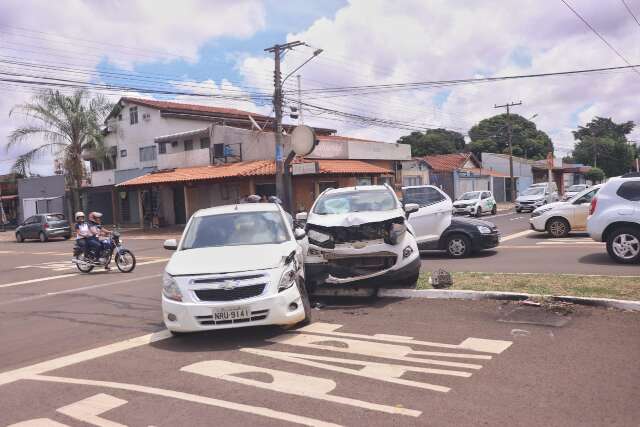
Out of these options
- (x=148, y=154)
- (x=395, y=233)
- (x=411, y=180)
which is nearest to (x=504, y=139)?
(x=411, y=180)

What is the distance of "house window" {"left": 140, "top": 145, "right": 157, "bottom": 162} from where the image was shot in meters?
40.9

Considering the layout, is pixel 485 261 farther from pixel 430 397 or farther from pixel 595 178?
pixel 595 178

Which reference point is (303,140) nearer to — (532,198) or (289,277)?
(289,277)

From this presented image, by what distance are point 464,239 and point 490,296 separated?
530 centimetres

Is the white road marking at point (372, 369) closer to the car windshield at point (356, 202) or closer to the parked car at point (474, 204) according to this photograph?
the car windshield at point (356, 202)

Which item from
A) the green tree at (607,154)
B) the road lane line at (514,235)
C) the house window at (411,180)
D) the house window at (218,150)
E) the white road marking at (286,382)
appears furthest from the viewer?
the green tree at (607,154)

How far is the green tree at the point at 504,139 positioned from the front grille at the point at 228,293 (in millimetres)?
70885

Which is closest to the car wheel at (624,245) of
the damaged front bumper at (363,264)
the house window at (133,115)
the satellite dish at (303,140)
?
the damaged front bumper at (363,264)

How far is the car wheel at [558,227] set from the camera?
16.1 m

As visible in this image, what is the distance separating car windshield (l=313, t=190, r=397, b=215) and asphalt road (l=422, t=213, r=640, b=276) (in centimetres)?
228

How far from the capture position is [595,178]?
232 feet

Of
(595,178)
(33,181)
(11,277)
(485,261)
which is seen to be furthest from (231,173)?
(595,178)

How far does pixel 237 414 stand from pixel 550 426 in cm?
225

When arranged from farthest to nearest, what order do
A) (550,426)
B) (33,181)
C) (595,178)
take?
1. (595,178)
2. (33,181)
3. (550,426)
